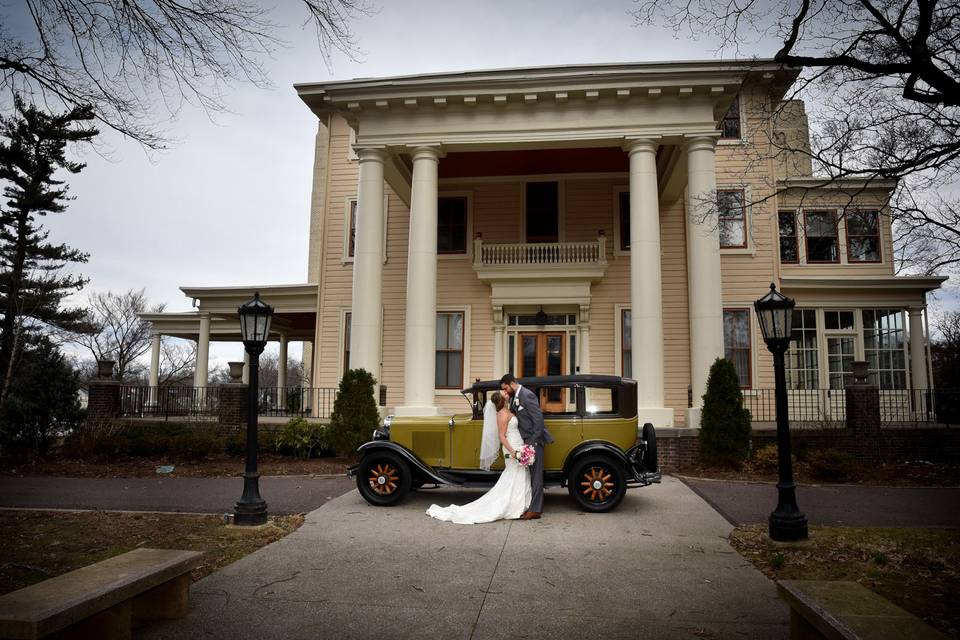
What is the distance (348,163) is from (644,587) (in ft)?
58.5

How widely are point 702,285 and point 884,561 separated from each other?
9.18 metres

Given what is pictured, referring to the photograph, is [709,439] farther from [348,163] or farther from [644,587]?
[348,163]

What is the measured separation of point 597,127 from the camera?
15805 millimetres

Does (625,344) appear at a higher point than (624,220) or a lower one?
lower

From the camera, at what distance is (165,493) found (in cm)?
1060

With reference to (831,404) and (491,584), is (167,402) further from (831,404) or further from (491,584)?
(831,404)

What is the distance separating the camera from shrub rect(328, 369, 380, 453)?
14.3 metres

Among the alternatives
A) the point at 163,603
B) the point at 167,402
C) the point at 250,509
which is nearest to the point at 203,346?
the point at 167,402

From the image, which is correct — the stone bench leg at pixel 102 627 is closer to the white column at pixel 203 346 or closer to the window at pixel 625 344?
the window at pixel 625 344

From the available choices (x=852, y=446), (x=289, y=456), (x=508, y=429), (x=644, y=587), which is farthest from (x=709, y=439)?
(x=289, y=456)

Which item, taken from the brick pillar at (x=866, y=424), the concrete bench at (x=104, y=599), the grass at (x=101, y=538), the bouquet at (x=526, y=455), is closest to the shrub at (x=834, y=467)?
the brick pillar at (x=866, y=424)

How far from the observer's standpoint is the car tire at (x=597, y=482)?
890cm

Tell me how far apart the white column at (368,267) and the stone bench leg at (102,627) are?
11.6 m

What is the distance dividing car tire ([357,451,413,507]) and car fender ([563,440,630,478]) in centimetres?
231
